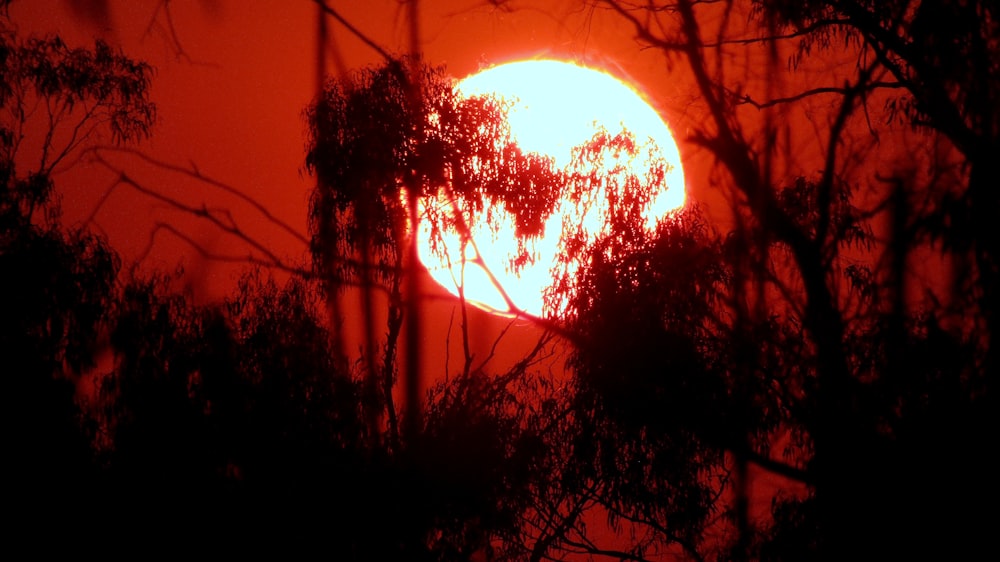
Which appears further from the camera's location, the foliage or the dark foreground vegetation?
the foliage

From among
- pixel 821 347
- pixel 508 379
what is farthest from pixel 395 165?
pixel 821 347

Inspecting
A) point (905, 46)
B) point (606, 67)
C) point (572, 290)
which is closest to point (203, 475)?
point (572, 290)

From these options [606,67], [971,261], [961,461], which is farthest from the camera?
[606,67]

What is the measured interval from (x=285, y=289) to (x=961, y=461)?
161 inches

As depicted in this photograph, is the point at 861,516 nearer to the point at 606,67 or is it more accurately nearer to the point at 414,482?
the point at 414,482

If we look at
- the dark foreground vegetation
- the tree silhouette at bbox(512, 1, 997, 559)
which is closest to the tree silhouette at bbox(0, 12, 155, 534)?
the dark foreground vegetation

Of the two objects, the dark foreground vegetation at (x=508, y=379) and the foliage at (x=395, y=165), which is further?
the foliage at (x=395, y=165)

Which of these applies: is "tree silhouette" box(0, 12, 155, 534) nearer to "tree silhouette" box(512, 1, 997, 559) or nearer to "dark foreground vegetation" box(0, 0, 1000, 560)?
"dark foreground vegetation" box(0, 0, 1000, 560)

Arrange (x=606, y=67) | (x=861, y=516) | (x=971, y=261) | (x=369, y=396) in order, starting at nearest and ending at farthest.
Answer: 1. (x=971, y=261)
2. (x=861, y=516)
3. (x=369, y=396)
4. (x=606, y=67)

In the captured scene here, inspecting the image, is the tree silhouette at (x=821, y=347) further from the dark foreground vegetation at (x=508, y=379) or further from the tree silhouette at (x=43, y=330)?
the tree silhouette at (x=43, y=330)

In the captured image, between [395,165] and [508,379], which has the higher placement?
[395,165]

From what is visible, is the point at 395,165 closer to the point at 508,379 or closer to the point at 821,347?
the point at 508,379

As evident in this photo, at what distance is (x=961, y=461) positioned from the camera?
5.17m

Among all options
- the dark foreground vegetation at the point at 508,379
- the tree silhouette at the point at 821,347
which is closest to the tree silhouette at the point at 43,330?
the dark foreground vegetation at the point at 508,379
